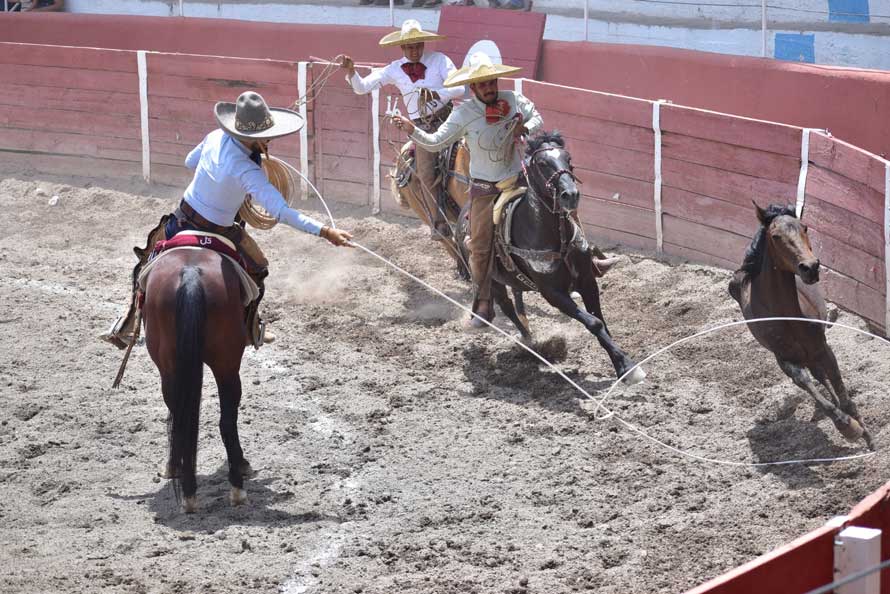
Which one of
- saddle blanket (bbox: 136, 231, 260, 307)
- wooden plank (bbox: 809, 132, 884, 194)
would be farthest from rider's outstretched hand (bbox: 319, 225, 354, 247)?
wooden plank (bbox: 809, 132, 884, 194)

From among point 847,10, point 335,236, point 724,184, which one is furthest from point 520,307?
point 847,10

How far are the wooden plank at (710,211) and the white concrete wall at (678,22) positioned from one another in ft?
8.35

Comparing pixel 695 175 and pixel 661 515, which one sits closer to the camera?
pixel 661 515

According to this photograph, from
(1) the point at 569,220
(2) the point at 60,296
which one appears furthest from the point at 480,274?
(2) the point at 60,296

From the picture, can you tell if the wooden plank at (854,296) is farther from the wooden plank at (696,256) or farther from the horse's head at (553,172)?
the horse's head at (553,172)

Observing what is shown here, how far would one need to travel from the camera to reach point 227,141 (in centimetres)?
671

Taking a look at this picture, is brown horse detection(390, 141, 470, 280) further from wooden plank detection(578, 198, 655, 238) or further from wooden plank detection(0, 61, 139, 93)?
wooden plank detection(0, 61, 139, 93)

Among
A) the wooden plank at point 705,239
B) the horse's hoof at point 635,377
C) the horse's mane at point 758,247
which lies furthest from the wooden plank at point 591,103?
the horse's mane at point 758,247

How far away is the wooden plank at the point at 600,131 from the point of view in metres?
11.0

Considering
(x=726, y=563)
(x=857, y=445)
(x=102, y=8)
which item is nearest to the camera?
(x=726, y=563)

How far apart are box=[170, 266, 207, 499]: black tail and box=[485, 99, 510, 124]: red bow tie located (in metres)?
2.95

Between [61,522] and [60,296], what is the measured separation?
14.8 feet

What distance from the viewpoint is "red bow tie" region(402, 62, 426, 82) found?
35.7ft

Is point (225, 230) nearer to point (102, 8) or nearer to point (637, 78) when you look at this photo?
point (637, 78)
